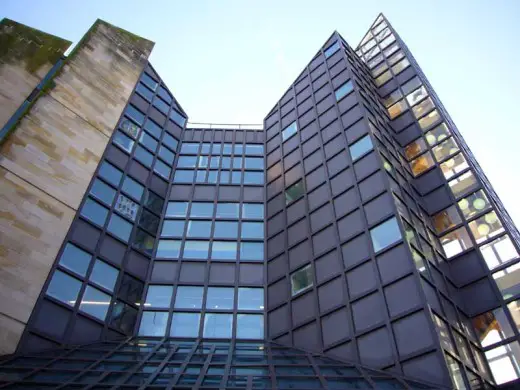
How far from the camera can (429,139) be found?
1174 inches

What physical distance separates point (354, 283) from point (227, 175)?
1549 cm

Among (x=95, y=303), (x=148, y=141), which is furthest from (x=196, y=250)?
(x=148, y=141)

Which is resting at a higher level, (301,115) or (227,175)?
(301,115)

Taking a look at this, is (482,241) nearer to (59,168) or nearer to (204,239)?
(204,239)

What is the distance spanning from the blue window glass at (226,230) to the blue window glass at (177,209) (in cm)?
250

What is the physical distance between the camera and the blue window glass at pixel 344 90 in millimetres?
31000

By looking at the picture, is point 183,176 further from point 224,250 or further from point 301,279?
point 301,279

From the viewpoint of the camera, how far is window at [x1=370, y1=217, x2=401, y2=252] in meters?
20.3

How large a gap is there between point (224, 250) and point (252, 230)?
247 cm

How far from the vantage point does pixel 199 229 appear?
1128 inches

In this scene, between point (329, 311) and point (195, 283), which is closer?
point (329, 311)

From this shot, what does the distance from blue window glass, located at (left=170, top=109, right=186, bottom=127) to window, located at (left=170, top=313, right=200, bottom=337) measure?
18.1m

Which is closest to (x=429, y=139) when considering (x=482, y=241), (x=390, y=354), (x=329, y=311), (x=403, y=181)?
(x=403, y=181)

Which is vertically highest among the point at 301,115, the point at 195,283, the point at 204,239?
the point at 301,115
